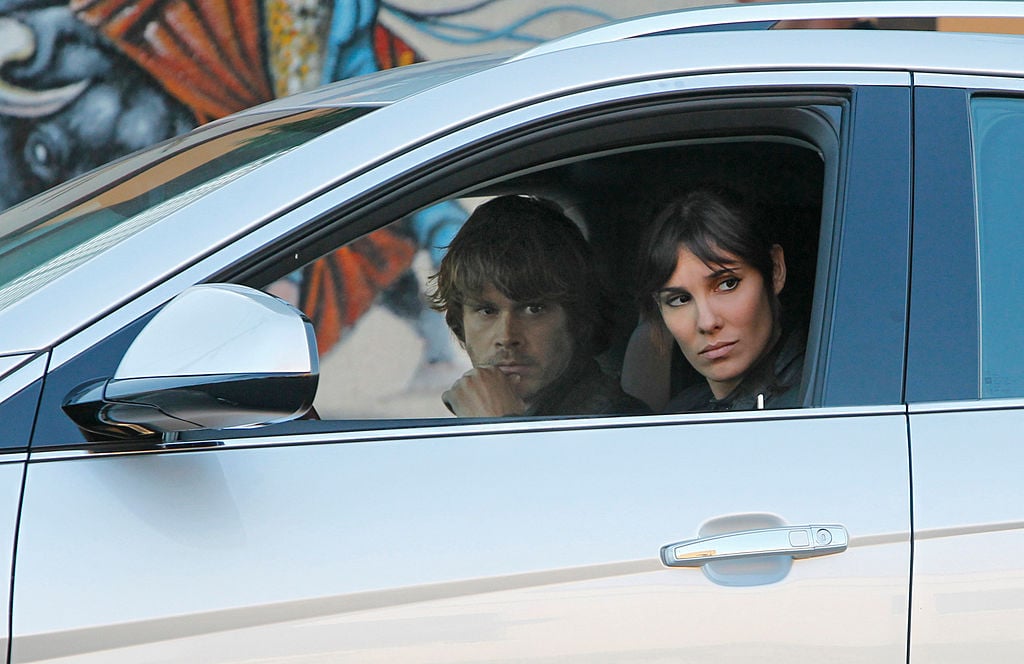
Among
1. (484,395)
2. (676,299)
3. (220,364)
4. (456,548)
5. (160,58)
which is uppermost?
(160,58)

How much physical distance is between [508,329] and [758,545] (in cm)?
→ 69

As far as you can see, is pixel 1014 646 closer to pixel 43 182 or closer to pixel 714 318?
pixel 714 318

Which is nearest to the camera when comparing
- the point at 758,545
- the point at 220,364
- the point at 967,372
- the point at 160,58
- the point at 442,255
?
the point at 220,364

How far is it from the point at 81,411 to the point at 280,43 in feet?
15.8

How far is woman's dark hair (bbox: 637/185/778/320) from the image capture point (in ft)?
6.36

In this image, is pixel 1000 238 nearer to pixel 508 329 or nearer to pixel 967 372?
pixel 967 372

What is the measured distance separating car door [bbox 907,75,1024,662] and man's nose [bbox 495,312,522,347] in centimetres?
67

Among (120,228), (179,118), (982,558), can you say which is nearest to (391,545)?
(120,228)

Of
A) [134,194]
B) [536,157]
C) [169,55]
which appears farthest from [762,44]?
[169,55]

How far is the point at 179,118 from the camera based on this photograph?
5.77m

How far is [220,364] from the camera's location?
4.22ft

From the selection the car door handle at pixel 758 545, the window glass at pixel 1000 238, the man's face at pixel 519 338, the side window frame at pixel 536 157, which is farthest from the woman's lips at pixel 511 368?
the window glass at pixel 1000 238

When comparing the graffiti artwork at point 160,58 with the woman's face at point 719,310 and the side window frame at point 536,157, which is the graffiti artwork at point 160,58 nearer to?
the woman's face at point 719,310

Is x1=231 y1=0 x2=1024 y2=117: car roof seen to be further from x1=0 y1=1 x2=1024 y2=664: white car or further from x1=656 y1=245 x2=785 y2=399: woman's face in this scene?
x1=656 y1=245 x2=785 y2=399: woman's face
